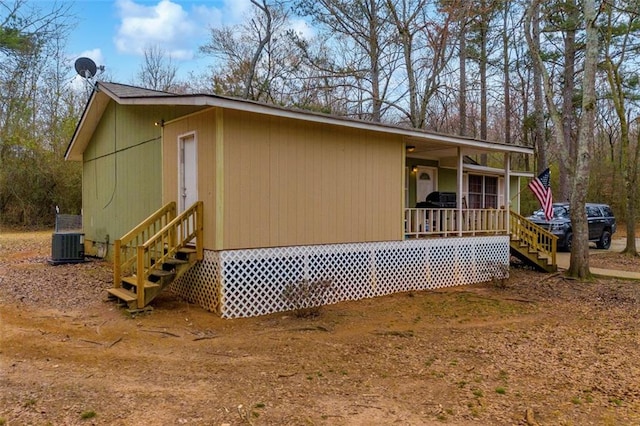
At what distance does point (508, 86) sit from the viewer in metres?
21.6

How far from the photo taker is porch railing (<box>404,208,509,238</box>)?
9.23 metres

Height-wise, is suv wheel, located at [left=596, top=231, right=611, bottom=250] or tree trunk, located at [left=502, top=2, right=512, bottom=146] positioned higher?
tree trunk, located at [left=502, top=2, right=512, bottom=146]

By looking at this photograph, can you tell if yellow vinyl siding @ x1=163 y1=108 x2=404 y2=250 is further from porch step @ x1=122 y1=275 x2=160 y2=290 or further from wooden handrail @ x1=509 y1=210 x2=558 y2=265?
wooden handrail @ x1=509 y1=210 x2=558 y2=265

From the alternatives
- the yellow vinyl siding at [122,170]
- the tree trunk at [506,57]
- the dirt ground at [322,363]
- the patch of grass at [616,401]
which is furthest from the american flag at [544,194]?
the yellow vinyl siding at [122,170]

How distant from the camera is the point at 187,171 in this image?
24.7 feet

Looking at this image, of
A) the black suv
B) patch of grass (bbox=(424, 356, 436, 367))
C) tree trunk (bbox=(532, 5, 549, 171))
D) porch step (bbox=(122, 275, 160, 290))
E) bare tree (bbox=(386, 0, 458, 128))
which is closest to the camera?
patch of grass (bbox=(424, 356, 436, 367))

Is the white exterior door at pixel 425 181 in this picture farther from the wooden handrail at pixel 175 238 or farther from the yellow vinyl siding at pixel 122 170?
the wooden handrail at pixel 175 238

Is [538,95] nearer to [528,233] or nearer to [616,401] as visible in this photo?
[528,233]

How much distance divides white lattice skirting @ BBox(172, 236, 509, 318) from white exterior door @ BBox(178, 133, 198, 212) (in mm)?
1172

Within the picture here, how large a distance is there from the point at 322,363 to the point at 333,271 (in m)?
3.05

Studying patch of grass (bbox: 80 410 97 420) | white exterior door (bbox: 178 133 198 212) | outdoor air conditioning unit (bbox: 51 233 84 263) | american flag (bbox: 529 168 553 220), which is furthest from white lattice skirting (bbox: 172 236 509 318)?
outdoor air conditioning unit (bbox: 51 233 84 263)

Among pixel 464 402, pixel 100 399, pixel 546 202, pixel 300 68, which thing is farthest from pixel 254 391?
pixel 300 68

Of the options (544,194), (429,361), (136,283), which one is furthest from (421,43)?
(429,361)

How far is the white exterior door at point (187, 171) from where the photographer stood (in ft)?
24.0
